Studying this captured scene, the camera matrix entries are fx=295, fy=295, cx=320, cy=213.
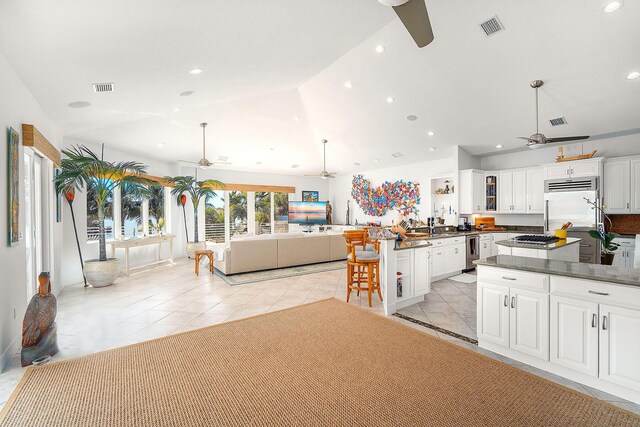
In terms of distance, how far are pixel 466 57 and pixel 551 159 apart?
12.2 ft

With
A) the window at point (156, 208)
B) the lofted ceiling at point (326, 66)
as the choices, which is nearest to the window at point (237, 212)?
the window at point (156, 208)

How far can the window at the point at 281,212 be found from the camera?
1050 cm

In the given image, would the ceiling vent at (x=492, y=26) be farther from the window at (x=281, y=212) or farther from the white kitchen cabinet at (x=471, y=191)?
the window at (x=281, y=212)

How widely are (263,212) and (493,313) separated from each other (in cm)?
841

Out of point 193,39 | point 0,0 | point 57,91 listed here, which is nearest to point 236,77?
point 193,39

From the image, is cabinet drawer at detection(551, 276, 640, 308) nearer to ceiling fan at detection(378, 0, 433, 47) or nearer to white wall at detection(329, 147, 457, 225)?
ceiling fan at detection(378, 0, 433, 47)

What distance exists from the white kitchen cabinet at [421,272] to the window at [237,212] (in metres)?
6.79

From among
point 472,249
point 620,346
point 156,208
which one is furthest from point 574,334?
point 156,208

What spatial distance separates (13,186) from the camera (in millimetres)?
2689

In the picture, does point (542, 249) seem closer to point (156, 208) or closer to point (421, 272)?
point (421, 272)

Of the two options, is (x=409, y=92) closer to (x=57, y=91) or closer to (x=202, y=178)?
(x=57, y=91)

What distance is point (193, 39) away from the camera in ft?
9.04

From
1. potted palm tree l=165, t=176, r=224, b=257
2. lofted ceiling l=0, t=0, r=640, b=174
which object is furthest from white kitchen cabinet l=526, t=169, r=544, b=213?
potted palm tree l=165, t=176, r=224, b=257

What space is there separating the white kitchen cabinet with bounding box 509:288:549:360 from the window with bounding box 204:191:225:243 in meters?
8.12
